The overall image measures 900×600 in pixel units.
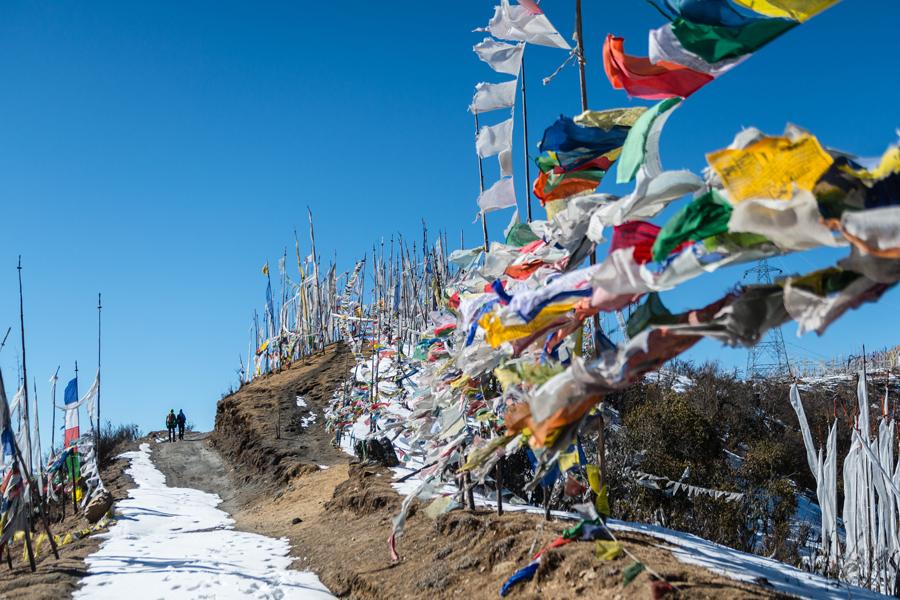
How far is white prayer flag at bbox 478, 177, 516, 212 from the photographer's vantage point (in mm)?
7070

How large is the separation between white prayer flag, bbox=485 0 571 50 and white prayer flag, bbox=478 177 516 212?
1378 mm

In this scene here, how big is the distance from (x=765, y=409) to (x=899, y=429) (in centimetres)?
1383

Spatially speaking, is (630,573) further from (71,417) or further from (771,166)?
(71,417)

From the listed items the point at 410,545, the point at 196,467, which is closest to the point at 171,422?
the point at 196,467

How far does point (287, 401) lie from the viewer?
26453 millimetres

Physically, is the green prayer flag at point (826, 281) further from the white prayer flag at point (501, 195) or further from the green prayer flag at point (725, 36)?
the white prayer flag at point (501, 195)

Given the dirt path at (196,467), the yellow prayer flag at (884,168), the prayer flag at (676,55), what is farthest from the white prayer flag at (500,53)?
the dirt path at (196,467)

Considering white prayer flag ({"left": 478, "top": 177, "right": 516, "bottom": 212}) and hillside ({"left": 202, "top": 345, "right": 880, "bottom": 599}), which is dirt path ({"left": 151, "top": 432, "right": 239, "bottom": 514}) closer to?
hillside ({"left": 202, "top": 345, "right": 880, "bottom": 599})

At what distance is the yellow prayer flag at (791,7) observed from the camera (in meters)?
3.01

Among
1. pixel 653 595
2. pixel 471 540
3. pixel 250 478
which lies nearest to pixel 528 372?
pixel 653 595

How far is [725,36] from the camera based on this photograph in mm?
3340

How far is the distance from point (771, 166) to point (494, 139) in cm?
475

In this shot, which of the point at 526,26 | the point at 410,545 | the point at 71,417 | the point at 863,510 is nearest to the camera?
the point at 526,26

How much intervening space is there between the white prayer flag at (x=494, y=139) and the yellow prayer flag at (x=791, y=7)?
4.10 m
